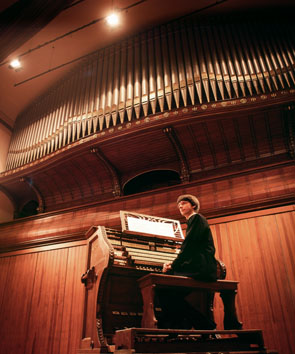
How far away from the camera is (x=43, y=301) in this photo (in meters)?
5.24

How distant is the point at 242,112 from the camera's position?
4957 millimetres

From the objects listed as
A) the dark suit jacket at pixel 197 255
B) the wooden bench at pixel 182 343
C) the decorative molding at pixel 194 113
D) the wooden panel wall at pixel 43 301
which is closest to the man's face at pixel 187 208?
the dark suit jacket at pixel 197 255

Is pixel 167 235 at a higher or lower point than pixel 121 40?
lower

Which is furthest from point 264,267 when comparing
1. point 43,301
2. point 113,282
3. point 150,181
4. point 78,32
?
point 78,32

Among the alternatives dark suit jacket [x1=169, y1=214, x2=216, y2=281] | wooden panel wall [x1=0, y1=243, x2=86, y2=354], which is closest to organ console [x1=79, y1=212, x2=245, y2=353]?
dark suit jacket [x1=169, y1=214, x2=216, y2=281]

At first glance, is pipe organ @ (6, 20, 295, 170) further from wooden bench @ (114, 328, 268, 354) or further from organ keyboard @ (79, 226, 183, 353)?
wooden bench @ (114, 328, 268, 354)

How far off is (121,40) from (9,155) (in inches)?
154

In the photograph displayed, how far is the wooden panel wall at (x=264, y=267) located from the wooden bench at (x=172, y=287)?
123cm

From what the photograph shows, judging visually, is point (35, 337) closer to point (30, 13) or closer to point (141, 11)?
point (30, 13)

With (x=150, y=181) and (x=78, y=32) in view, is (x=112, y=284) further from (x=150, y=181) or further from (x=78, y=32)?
(x=78, y=32)

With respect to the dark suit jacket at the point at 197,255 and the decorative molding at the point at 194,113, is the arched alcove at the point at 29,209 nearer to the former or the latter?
the decorative molding at the point at 194,113

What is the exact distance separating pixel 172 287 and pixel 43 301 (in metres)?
3.46

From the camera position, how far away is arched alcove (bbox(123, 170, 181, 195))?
634 centimetres

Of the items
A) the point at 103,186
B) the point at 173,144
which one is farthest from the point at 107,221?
the point at 173,144
